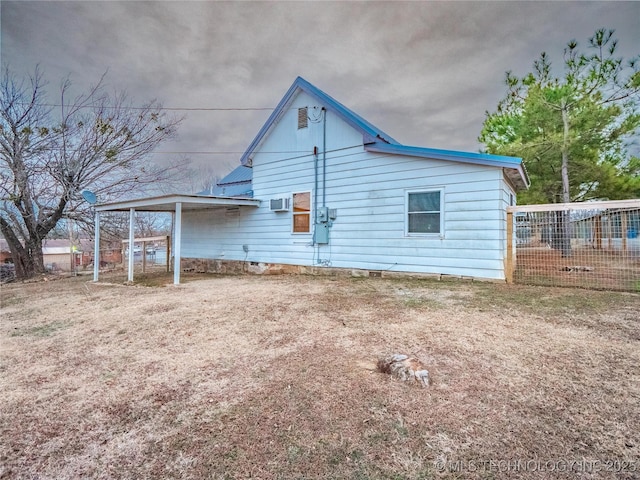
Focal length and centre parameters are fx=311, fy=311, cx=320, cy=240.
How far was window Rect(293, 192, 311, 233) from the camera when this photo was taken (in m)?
8.63

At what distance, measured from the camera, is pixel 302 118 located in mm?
8875

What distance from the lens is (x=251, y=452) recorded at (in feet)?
5.10

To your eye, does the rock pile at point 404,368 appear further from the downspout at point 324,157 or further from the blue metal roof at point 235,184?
the blue metal roof at point 235,184

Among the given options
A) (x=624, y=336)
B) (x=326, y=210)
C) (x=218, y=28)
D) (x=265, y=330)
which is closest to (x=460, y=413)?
(x=265, y=330)

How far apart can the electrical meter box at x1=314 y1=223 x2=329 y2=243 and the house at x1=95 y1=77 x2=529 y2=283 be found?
3 cm

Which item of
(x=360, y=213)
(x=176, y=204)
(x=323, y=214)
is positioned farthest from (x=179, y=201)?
(x=360, y=213)

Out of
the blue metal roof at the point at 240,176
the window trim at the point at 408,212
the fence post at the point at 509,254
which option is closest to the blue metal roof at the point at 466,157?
the window trim at the point at 408,212

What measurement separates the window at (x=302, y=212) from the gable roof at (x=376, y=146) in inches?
87.2

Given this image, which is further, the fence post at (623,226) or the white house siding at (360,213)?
the white house siding at (360,213)

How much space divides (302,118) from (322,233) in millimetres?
3419

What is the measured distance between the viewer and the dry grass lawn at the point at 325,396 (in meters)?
1.50

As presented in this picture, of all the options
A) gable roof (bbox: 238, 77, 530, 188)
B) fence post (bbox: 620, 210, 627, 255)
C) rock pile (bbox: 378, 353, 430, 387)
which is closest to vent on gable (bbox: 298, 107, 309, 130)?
gable roof (bbox: 238, 77, 530, 188)

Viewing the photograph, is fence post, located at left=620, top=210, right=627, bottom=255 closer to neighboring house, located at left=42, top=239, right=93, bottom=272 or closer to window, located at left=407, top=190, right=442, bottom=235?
window, located at left=407, top=190, right=442, bottom=235

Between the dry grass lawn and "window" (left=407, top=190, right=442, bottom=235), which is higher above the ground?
"window" (left=407, top=190, right=442, bottom=235)
